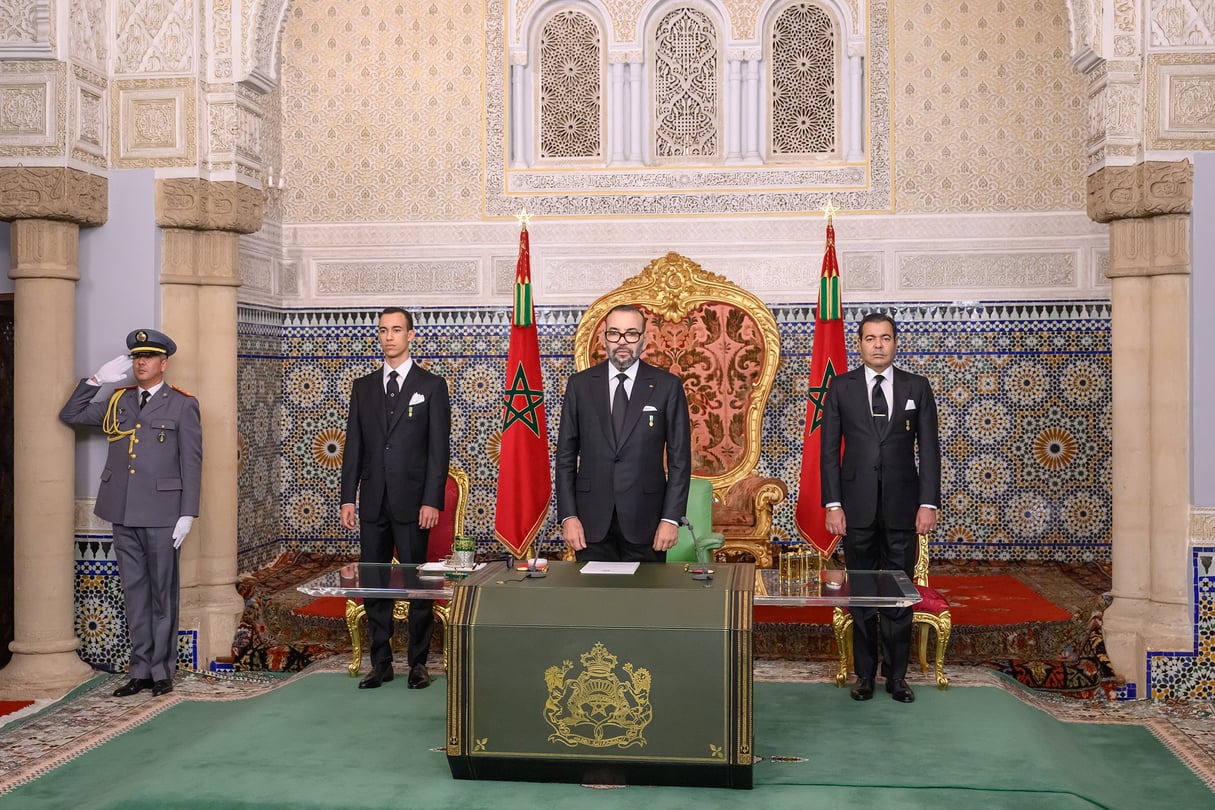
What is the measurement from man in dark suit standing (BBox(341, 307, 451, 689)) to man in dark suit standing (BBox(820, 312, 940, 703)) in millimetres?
1655

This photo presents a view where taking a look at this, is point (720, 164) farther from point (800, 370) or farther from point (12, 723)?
point (12, 723)

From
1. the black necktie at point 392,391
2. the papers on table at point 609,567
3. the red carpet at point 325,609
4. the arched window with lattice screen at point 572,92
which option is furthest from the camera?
the arched window with lattice screen at point 572,92

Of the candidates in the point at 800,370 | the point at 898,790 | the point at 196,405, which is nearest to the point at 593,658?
the point at 898,790

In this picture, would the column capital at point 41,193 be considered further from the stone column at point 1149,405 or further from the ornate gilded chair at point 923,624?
the stone column at point 1149,405

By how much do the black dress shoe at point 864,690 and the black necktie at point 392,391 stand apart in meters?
2.23

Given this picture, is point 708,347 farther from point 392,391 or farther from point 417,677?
point 417,677

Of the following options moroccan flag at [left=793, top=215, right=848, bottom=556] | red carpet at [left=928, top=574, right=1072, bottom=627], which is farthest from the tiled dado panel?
moroccan flag at [left=793, top=215, right=848, bottom=556]

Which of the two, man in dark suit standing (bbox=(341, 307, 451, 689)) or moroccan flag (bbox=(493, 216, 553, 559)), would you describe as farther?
moroccan flag (bbox=(493, 216, 553, 559))

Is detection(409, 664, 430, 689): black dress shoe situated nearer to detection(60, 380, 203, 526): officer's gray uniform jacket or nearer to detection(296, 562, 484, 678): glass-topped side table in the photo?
detection(296, 562, 484, 678): glass-topped side table

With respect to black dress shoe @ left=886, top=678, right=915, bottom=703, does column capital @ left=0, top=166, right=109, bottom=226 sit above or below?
above

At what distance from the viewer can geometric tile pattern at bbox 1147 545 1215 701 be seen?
5438 mm

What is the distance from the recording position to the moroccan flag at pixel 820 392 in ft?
18.7

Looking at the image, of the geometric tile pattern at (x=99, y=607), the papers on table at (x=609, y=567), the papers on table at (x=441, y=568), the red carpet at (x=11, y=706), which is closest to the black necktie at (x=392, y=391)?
the papers on table at (x=441, y=568)

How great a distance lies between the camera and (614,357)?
15.1 feet
